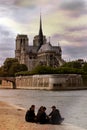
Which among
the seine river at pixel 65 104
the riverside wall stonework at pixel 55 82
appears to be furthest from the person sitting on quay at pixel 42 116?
the riverside wall stonework at pixel 55 82

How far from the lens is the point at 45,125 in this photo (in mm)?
31531

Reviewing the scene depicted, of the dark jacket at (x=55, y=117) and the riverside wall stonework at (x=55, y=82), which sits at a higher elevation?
the riverside wall stonework at (x=55, y=82)

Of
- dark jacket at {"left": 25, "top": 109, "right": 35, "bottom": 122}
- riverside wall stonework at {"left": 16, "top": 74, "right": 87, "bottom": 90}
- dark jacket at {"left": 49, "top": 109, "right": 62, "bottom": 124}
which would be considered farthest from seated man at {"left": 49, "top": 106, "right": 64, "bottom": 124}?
riverside wall stonework at {"left": 16, "top": 74, "right": 87, "bottom": 90}

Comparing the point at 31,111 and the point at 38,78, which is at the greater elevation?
the point at 38,78

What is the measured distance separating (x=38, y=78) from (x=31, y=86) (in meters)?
8.49

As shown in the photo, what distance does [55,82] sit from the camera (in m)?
145

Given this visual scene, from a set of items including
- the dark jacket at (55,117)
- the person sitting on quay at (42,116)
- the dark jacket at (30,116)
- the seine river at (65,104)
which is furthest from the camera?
the seine river at (65,104)

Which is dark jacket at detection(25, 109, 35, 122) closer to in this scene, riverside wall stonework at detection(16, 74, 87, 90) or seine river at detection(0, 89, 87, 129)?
seine river at detection(0, 89, 87, 129)

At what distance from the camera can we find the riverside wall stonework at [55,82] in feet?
479

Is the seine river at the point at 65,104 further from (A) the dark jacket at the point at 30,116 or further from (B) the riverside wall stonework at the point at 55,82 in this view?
(B) the riverside wall stonework at the point at 55,82

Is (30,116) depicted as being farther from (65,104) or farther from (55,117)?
(65,104)

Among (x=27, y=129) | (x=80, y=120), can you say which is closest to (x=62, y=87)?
(x=80, y=120)

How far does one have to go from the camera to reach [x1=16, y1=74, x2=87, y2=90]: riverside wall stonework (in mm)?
146125

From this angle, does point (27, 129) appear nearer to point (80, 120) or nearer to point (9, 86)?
point (80, 120)
